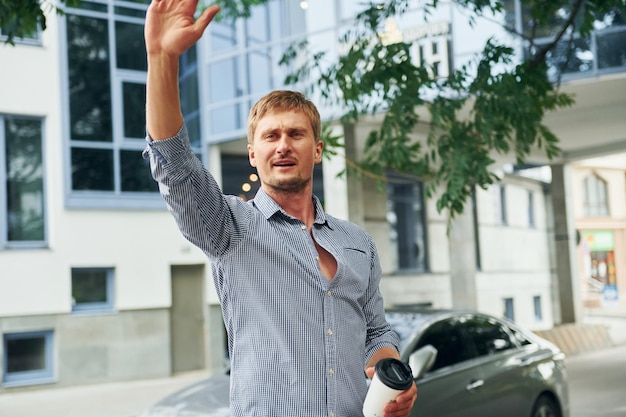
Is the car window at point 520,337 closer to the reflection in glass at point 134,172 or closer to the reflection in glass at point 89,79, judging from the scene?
the reflection in glass at point 134,172

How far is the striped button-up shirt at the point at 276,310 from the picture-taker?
2.18 metres

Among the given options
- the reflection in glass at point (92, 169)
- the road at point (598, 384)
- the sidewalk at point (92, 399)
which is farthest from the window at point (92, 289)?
the road at point (598, 384)

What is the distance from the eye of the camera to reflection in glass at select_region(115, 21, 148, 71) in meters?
17.0

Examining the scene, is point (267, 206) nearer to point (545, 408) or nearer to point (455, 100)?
point (455, 100)

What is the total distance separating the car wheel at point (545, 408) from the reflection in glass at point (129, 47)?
1217 centimetres

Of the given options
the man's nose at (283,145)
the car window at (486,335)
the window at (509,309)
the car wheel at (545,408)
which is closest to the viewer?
the man's nose at (283,145)

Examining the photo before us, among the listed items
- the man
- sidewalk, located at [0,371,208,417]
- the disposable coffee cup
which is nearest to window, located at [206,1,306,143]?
sidewalk, located at [0,371,208,417]

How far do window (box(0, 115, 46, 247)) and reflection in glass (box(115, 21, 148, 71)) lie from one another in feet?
7.74

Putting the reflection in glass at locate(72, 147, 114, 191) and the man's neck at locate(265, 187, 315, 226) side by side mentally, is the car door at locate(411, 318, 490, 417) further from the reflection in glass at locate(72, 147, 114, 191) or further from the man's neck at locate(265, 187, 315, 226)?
the reflection in glass at locate(72, 147, 114, 191)

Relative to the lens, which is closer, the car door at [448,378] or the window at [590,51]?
the car door at [448,378]

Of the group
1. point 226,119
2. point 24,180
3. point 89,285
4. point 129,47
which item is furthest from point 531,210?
point 24,180

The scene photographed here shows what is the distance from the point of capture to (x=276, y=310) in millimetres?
2225

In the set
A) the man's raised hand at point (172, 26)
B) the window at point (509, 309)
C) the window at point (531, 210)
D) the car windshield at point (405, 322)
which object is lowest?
the window at point (509, 309)

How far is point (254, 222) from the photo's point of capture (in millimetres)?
2295
